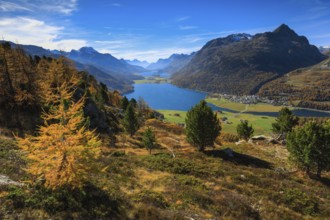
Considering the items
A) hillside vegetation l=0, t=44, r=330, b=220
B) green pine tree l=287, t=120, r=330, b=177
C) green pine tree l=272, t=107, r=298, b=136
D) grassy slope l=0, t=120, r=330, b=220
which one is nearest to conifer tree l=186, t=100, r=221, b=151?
hillside vegetation l=0, t=44, r=330, b=220

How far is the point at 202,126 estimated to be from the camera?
162ft

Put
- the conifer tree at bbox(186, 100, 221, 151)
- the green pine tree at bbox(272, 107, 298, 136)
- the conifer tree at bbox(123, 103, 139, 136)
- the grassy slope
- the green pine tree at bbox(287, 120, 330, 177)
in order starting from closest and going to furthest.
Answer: the grassy slope, the green pine tree at bbox(287, 120, 330, 177), the conifer tree at bbox(186, 100, 221, 151), the conifer tree at bbox(123, 103, 139, 136), the green pine tree at bbox(272, 107, 298, 136)

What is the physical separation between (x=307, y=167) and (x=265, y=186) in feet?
45.5

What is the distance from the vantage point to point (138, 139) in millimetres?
73250

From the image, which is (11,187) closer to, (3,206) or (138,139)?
(3,206)

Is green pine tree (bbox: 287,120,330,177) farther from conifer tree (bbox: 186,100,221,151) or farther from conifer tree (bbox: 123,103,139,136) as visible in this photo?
conifer tree (bbox: 123,103,139,136)

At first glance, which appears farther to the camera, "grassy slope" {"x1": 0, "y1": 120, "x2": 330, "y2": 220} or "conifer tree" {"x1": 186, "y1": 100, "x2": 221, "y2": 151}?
"conifer tree" {"x1": 186, "y1": 100, "x2": 221, "y2": 151}

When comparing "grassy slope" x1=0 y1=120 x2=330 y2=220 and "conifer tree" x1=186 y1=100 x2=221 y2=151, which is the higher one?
"conifer tree" x1=186 y1=100 x2=221 y2=151

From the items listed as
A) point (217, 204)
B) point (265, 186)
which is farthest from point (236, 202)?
point (265, 186)

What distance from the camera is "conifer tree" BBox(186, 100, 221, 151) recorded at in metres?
49.1

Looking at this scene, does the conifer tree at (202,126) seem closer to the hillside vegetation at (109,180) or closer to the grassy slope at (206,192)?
the hillside vegetation at (109,180)

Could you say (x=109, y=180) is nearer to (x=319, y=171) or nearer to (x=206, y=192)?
(x=206, y=192)

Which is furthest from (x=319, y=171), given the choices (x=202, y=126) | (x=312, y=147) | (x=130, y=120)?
(x=130, y=120)

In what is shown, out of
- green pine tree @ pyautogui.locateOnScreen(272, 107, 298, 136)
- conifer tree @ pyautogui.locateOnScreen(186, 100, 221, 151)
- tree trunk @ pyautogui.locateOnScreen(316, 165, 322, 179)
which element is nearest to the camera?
tree trunk @ pyautogui.locateOnScreen(316, 165, 322, 179)
